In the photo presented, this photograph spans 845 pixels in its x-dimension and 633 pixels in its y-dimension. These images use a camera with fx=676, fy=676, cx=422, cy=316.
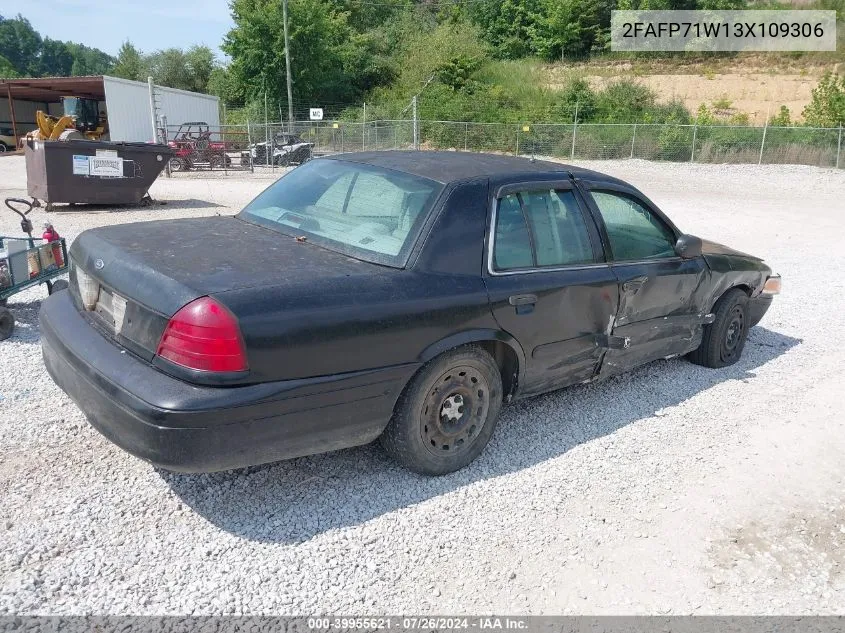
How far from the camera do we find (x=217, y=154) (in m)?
25.7

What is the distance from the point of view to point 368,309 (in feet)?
10.1

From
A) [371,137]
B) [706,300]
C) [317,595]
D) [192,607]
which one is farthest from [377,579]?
[371,137]

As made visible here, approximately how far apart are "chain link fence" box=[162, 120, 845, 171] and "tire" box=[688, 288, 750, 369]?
23.8 metres

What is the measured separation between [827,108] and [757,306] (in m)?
33.9

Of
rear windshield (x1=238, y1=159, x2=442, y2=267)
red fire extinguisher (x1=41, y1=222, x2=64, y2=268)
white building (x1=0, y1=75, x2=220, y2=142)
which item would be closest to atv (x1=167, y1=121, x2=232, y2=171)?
white building (x1=0, y1=75, x2=220, y2=142)

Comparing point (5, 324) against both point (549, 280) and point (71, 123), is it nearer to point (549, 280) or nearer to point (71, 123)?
point (549, 280)

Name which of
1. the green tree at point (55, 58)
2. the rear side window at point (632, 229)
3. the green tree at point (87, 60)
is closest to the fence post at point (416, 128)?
the rear side window at point (632, 229)

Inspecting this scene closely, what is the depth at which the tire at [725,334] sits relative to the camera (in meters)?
5.36

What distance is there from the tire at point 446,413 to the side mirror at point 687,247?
1.86m

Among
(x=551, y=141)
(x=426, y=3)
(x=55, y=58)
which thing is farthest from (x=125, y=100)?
(x=55, y=58)

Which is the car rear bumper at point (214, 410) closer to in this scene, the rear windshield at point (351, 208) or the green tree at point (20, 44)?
the rear windshield at point (351, 208)

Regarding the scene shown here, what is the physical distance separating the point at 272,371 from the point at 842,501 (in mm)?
3144

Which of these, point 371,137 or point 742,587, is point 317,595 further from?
point 371,137

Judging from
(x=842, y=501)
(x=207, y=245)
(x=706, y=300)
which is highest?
(x=207, y=245)
